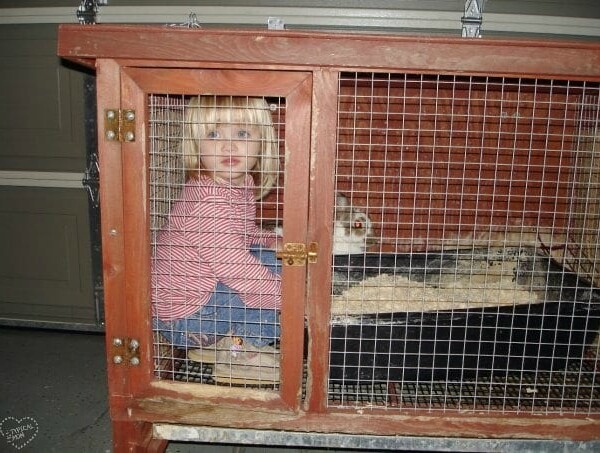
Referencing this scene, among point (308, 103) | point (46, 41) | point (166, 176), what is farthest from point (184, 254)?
point (46, 41)

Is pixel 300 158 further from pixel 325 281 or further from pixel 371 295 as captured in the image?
pixel 371 295

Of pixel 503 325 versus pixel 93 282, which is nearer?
pixel 503 325

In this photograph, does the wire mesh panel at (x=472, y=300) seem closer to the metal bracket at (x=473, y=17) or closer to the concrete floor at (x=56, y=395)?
the metal bracket at (x=473, y=17)

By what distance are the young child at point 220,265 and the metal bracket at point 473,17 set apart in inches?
52.8

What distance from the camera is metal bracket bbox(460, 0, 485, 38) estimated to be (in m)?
2.41

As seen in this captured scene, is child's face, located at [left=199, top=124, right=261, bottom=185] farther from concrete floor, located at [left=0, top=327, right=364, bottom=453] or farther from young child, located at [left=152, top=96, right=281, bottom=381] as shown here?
concrete floor, located at [left=0, top=327, right=364, bottom=453]

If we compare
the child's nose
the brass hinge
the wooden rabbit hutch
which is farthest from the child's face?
the brass hinge

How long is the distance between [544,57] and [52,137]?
235 centimetres

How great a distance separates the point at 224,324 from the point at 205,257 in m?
0.24

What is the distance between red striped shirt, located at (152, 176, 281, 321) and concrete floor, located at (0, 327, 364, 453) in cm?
74

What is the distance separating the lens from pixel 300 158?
→ 1360 mm

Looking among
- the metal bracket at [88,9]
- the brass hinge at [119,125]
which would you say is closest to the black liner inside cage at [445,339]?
the brass hinge at [119,125]

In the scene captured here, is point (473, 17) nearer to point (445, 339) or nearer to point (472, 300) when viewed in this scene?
point (472, 300)

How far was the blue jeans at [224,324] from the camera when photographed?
1.58 meters
